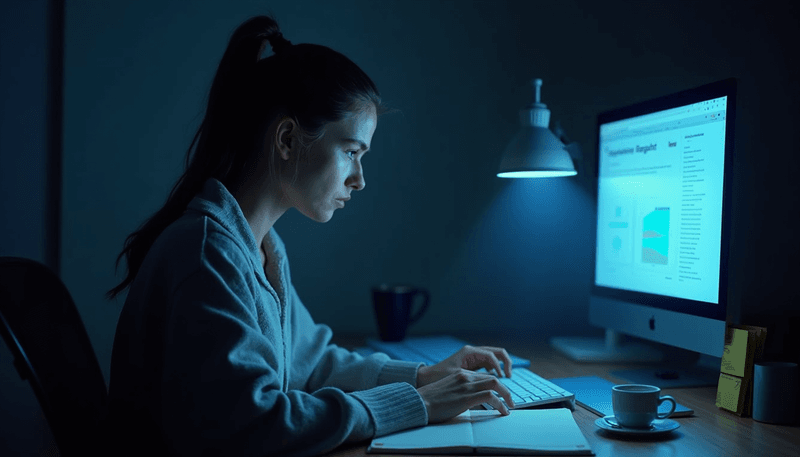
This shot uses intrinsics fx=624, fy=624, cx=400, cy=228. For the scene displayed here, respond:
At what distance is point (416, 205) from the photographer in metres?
1.65

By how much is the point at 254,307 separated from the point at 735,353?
767 mm

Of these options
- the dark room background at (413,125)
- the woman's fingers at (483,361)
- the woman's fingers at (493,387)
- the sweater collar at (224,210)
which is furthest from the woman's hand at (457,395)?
the dark room background at (413,125)

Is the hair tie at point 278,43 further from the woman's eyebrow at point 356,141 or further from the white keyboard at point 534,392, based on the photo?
the white keyboard at point 534,392

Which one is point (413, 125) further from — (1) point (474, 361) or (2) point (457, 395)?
(2) point (457, 395)

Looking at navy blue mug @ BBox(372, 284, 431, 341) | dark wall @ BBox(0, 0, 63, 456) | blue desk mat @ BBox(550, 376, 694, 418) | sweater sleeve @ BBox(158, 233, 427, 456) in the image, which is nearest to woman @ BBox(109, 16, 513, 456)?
sweater sleeve @ BBox(158, 233, 427, 456)

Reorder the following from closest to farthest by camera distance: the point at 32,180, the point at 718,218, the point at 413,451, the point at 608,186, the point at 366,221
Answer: the point at 413,451, the point at 718,218, the point at 608,186, the point at 32,180, the point at 366,221

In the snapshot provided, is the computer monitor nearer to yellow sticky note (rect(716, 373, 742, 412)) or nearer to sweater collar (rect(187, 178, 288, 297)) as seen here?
yellow sticky note (rect(716, 373, 742, 412))

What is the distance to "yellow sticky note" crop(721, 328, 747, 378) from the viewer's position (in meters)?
0.99

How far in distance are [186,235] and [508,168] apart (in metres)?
0.82

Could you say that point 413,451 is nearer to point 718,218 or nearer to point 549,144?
point 718,218

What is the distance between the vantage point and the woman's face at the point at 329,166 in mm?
1000

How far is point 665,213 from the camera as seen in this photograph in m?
1.18

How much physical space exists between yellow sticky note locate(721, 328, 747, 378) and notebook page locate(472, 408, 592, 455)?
298 millimetres

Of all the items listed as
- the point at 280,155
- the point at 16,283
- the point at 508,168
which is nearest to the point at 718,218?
the point at 508,168
